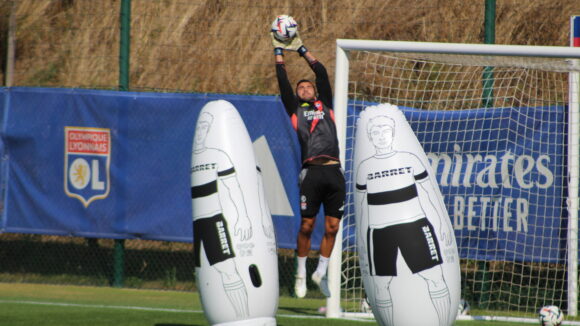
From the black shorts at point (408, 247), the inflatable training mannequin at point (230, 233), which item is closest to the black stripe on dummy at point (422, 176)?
the black shorts at point (408, 247)

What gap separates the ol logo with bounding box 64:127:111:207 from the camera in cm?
1036

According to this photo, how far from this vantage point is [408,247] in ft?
17.7

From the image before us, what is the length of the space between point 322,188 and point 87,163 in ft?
12.9

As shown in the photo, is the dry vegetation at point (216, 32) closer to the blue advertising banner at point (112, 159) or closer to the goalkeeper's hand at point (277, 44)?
the blue advertising banner at point (112, 159)

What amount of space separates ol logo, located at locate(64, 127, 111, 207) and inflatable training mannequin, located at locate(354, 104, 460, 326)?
5.32m

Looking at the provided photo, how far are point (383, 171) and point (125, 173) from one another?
5.35 m

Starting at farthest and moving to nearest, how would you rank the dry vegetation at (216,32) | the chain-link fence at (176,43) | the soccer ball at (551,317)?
the dry vegetation at (216,32), the chain-link fence at (176,43), the soccer ball at (551,317)

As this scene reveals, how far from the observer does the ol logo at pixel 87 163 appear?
1036cm

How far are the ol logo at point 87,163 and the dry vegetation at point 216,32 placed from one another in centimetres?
264

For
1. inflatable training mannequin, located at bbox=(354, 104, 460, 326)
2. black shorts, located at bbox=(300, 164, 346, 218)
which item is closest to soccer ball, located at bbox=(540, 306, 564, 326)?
inflatable training mannequin, located at bbox=(354, 104, 460, 326)

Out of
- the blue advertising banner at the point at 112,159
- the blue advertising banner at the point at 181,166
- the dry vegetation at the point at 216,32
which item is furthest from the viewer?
the dry vegetation at the point at 216,32

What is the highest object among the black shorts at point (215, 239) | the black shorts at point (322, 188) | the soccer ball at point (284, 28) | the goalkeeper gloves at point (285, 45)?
the soccer ball at point (284, 28)

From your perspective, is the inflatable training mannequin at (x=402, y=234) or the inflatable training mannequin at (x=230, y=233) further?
the inflatable training mannequin at (x=230, y=233)

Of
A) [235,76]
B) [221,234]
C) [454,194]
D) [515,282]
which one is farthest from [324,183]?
[235,76]
